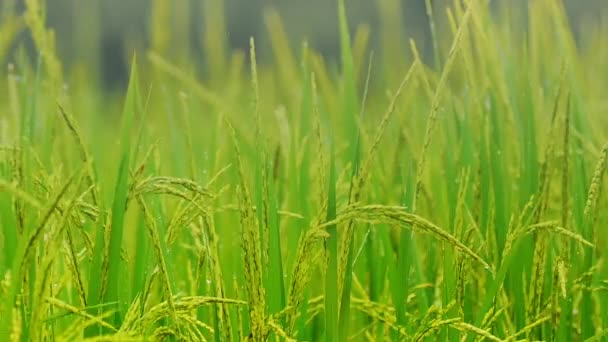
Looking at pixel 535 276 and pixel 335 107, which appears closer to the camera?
pixel 535 276

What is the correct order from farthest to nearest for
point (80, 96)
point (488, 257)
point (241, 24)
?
1. point (241, 24)
2. point (80, 96)
3. point (488, 257)

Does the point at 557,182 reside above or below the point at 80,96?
below

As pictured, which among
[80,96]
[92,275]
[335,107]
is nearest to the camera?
[92,275]

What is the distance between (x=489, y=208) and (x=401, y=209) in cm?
40

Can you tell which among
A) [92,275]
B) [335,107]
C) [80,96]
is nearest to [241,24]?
[80,96]

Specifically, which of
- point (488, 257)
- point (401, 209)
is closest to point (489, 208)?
point (488, 257)

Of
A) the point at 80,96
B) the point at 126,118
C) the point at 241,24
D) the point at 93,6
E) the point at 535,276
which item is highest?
the point at 241,24

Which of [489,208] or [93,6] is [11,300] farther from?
[93,6]

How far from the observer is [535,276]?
101 centimetres

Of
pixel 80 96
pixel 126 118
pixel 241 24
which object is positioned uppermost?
pixel 241 24

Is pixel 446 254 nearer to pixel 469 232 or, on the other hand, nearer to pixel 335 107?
pixel 469 232

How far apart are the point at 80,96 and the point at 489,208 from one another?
227 centimetres

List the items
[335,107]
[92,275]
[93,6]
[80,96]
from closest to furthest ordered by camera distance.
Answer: [92,275], [335,107], [93,6], [80,96]

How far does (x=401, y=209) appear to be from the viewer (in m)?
0.76
